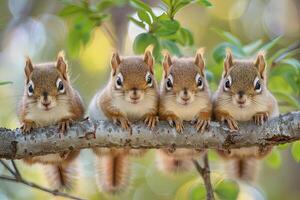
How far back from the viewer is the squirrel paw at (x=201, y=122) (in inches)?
143

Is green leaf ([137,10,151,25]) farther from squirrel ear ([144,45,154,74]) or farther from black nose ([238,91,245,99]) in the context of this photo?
black nose ([238,91,245,99])

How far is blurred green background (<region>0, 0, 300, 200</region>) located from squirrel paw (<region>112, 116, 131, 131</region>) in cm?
52

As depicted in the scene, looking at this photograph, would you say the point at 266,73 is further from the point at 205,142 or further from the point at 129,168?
the point at 129,168

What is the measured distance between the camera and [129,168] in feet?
14.4

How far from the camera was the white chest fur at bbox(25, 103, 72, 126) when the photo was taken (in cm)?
389

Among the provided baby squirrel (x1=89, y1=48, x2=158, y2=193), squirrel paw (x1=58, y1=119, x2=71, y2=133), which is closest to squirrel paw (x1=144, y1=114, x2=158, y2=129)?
baby squirrel (x1=89, y1=48, x2=158, y2=193)

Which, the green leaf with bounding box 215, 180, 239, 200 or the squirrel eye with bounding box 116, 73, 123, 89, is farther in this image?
the squirrel eye with bounding box 116, 73, 123, 89

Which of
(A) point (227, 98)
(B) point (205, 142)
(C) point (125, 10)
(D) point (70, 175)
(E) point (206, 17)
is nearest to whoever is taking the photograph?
(B) point (205, 142)

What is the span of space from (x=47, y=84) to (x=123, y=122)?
1.97 feet

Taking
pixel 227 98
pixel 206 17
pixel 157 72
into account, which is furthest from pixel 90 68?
pixel 227 98

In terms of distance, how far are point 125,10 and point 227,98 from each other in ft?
8.42

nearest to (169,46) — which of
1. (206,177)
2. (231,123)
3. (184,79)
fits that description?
(184,79)

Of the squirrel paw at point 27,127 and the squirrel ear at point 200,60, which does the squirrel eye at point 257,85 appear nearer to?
the squirrel ear at point 200,60

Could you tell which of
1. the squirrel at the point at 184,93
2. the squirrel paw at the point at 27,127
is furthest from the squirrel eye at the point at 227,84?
the squirrel paw at the point at 27,127
